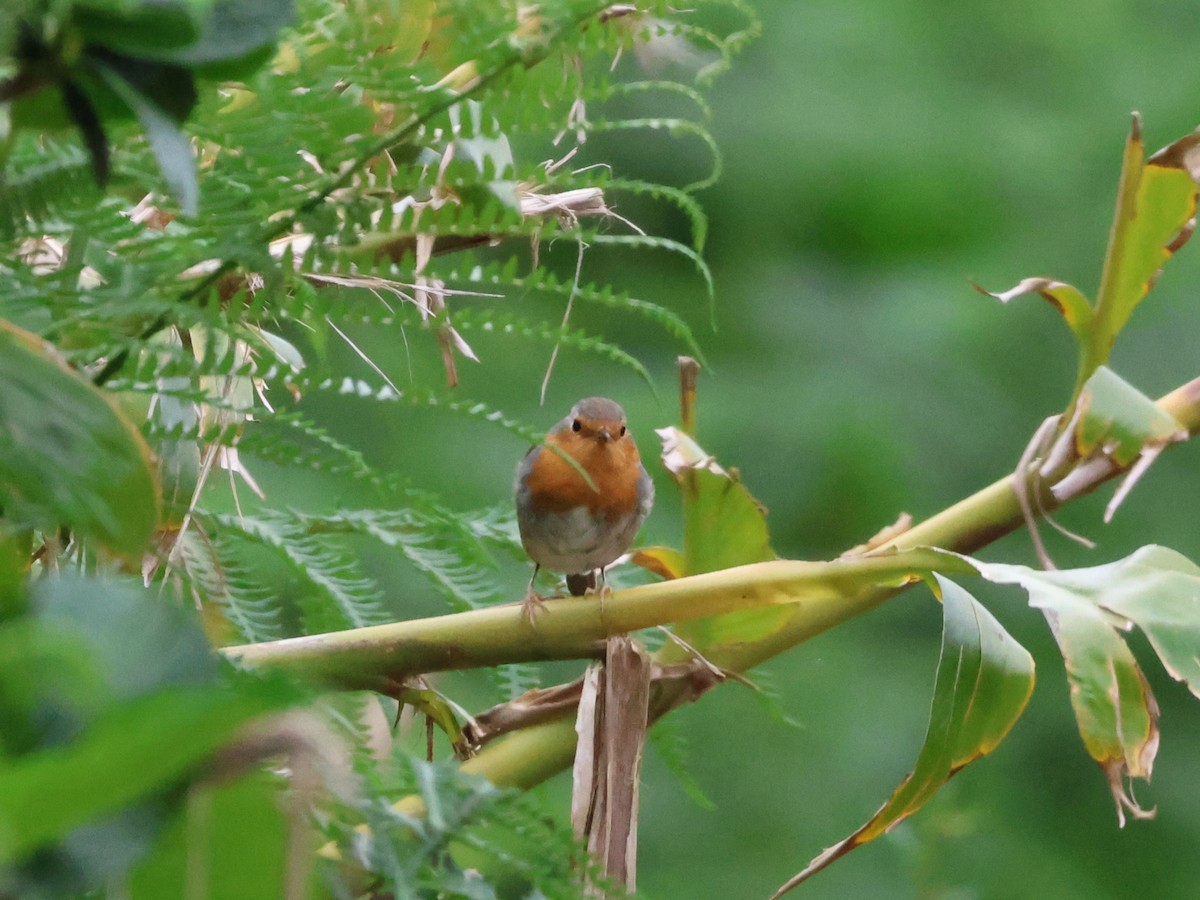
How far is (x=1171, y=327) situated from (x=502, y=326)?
2.27 meters

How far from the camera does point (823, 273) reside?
2725 mm

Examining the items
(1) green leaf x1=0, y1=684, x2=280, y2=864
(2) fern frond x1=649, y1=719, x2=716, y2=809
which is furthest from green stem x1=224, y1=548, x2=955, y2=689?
(1) green leaf x1=0, y1=684, x2=280, y2=864

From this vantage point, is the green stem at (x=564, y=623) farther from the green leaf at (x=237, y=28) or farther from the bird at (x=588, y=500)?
the bird at (x=588, y=500)

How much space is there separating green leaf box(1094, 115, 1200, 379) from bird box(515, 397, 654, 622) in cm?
81

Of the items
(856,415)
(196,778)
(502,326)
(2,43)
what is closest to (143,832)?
(196,778)

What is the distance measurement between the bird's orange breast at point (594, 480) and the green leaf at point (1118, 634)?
90 cm

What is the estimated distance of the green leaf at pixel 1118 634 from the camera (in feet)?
2.04

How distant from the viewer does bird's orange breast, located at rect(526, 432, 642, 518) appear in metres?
1.55

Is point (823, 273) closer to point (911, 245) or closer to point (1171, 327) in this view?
Result: point (911, 245)

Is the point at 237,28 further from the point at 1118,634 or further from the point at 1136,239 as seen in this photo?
the point at 1136,239

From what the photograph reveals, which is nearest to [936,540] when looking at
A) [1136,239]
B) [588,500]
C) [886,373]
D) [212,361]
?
[1136,239]

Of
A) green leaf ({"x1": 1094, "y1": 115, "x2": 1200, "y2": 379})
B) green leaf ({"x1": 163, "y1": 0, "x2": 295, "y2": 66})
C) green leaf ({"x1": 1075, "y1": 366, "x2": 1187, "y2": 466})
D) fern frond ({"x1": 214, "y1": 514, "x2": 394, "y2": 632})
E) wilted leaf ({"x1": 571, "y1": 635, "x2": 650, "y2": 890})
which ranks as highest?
green leaf ({"x1": 163, "y1": 0, "x2": 295, "y2": 66})

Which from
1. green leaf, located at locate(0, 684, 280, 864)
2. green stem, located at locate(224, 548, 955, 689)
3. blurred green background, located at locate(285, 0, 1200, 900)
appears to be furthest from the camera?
blurred green background, located at locate(285, 0, 1200, 900)

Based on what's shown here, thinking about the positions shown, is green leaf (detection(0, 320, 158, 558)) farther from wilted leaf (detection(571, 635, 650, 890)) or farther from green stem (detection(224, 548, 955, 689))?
wilted leaf (detection(571, 635, 650, 890))
